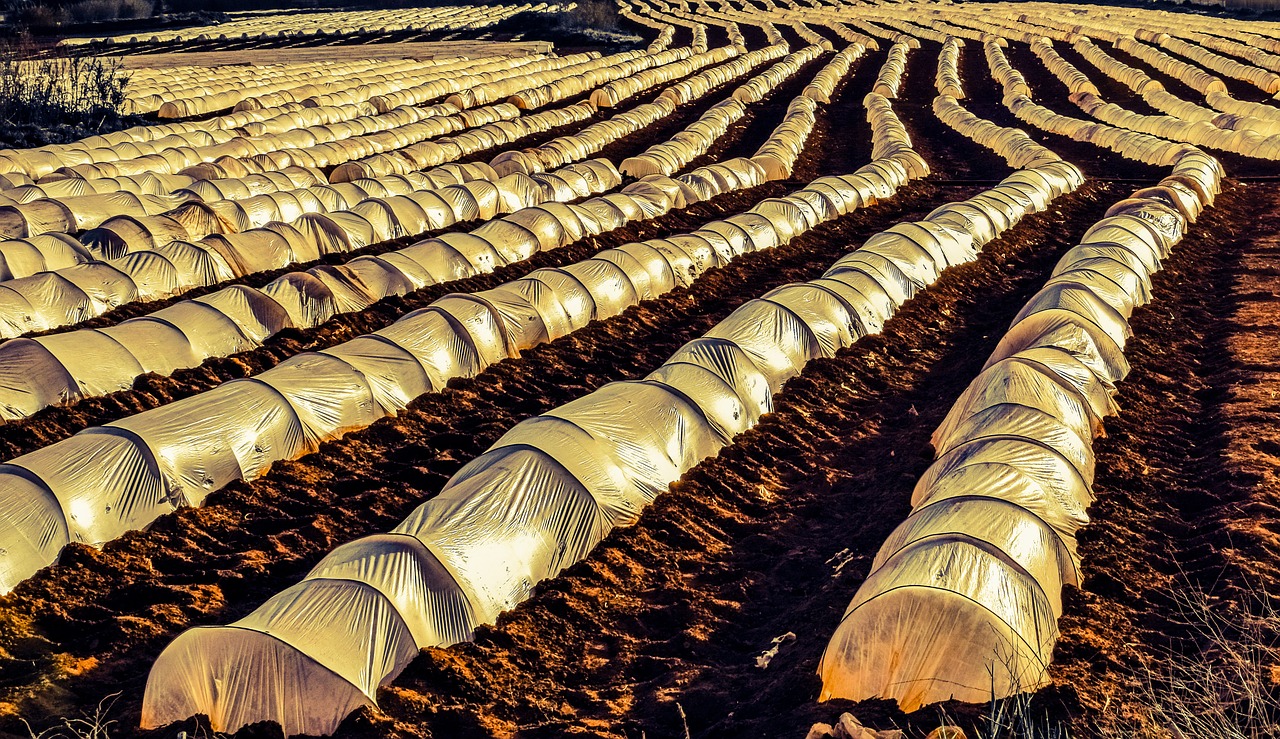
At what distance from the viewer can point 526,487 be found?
874 centimetres

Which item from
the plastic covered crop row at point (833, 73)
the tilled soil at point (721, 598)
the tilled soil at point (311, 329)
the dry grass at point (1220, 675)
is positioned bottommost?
the tilled soil at point (721, 598)

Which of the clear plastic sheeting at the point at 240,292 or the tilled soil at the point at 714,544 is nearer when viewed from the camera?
the tilled soil at the point at 714,544

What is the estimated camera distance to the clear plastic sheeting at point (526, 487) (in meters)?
6.71

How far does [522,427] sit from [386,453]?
80.8 inches

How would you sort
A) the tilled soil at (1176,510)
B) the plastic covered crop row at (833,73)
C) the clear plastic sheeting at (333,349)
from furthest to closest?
the plastic covered crop row at (833,73) < the clear plastic sheeting at (333,349) < the tilled soil at (1176,510)

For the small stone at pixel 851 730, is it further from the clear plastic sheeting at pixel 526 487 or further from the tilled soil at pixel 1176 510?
the clear plastic sheeting at pixel 526 487

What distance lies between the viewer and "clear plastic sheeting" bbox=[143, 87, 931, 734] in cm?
671

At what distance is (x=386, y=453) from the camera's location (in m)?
10.9

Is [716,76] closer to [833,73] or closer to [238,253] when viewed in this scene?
[833,73]

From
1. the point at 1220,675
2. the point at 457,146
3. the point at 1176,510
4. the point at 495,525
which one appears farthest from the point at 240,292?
the point at 457,146

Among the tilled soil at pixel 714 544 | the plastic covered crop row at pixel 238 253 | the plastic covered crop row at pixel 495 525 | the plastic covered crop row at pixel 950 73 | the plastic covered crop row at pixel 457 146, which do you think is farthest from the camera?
the plastic covered crop row at pixel 950 73

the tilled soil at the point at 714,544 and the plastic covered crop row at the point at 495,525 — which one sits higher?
the plastic covered crop row at the point at 495,525

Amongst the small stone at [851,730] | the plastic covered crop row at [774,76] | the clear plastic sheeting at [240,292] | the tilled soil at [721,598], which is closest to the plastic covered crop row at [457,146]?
the clear plastic sheeting at [240,292]

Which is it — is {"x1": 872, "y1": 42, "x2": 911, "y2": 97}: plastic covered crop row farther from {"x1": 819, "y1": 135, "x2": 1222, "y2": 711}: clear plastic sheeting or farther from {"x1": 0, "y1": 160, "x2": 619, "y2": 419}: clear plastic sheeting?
{"x1": 819, "y1": 135, "x2": 1222, "y2": 711}: clear plastic sheeting
